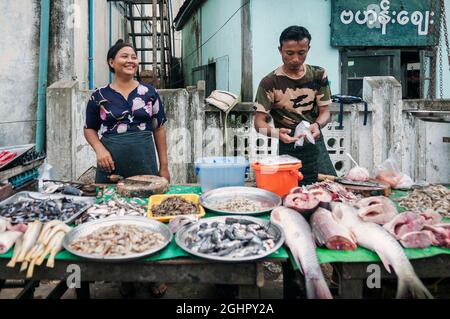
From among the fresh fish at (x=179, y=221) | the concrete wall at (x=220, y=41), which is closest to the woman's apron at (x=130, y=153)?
the fresh fish at (x=179, y=221)

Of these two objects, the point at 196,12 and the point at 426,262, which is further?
the point at 196,12

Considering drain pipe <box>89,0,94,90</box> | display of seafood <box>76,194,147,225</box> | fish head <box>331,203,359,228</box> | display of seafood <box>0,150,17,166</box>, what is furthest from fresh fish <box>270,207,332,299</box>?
drain pipe <box>89,0,94,90</box>

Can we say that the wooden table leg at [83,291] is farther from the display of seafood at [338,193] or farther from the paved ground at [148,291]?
the display of seafood at [338,193]

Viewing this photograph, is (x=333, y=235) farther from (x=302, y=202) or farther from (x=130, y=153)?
(x=130, y=153)

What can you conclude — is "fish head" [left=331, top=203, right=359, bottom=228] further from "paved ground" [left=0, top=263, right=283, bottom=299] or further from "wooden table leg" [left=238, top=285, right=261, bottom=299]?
"paved ground" [left=0, top=263, right=283, bottom=299]

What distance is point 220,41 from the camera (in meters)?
10.2

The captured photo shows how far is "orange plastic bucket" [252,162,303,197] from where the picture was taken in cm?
304

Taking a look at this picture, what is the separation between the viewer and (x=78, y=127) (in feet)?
19.9

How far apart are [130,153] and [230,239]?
6.46 ft

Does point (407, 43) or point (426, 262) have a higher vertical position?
point (407, 43)

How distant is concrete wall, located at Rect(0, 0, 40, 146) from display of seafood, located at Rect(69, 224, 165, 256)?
501cm
